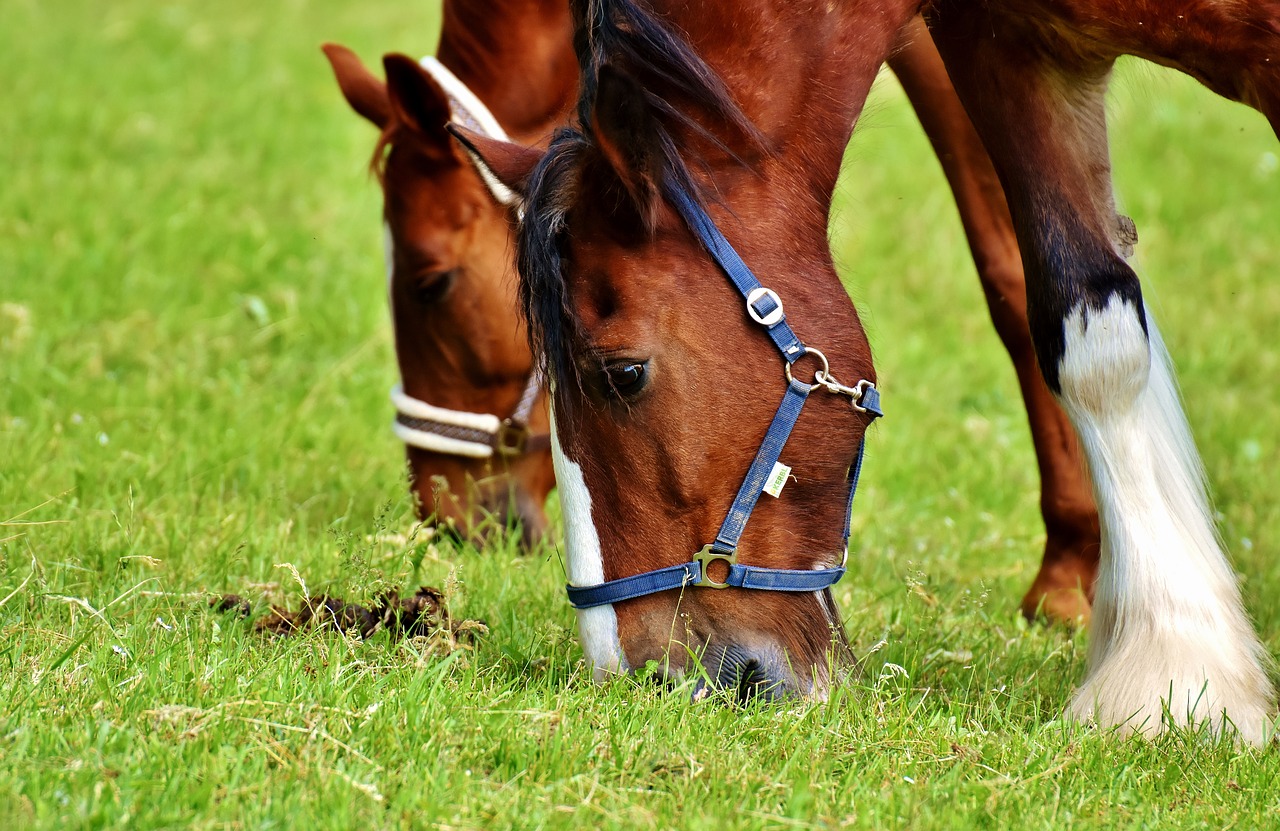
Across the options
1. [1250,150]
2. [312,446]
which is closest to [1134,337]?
[312,446]

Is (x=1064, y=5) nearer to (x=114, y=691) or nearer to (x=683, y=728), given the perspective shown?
(x=683, y=728)

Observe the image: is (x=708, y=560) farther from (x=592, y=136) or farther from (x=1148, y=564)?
(x=1148, y=564)

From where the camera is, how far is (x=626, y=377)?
8.53 ft

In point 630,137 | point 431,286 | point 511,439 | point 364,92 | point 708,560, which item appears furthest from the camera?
point 364,92

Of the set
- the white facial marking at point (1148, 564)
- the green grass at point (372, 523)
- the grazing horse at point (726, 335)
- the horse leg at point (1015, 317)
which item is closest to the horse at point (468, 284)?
the green grass at point (372, 523)

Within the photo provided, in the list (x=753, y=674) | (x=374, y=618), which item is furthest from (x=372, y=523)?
(x=753, y=674)

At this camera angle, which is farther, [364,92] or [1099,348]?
[364,92]

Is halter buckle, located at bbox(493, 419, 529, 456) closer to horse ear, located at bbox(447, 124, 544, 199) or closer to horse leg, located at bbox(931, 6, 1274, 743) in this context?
horse ear, located at bbox(447, 124, 544, 199)

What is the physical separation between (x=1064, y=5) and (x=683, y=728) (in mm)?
1694

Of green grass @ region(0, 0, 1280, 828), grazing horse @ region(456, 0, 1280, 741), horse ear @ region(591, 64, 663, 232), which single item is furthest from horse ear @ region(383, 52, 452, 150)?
horse ear @ region(591, 64, 663, 232)

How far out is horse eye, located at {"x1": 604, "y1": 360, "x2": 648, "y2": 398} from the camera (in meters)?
2.60

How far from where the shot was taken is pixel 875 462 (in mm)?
5289

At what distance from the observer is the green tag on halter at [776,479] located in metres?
2.63

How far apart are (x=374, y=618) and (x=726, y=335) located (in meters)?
1.05
